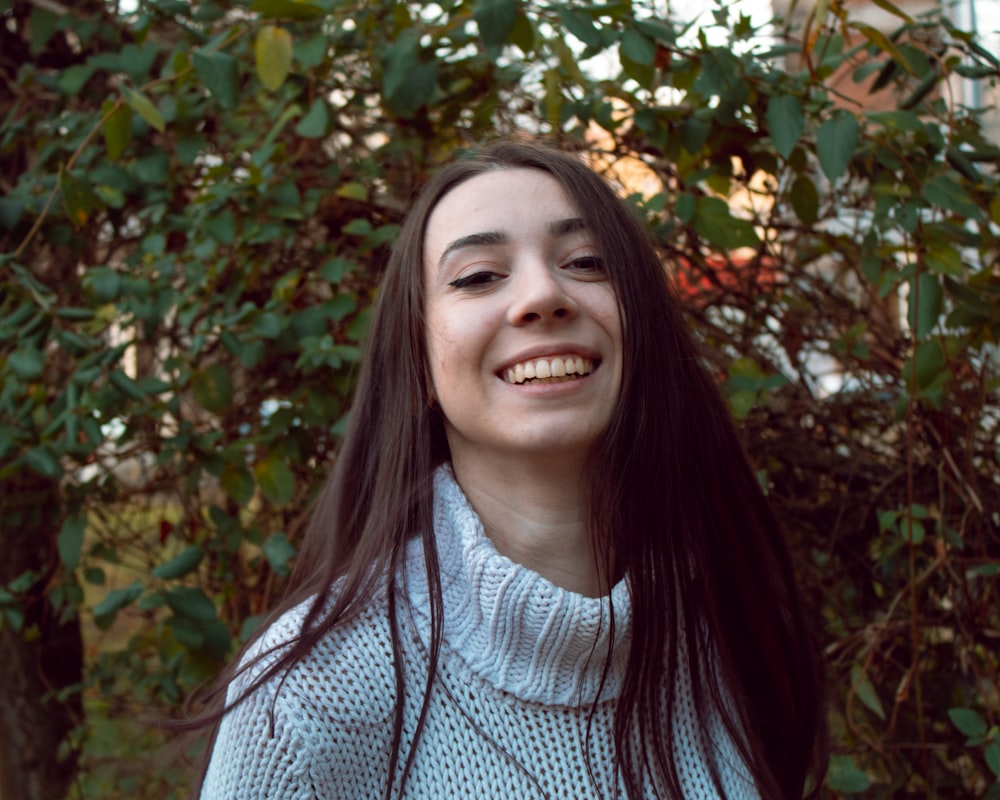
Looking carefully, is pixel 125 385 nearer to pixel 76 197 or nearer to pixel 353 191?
pixel 76 197

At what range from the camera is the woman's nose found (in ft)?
4.30

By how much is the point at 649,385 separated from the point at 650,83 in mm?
687

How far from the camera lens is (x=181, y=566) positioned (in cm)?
184

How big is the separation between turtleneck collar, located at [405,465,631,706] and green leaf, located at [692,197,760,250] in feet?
2.72

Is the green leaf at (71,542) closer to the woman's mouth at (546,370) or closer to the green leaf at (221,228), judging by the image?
the green leaf at (221,228)

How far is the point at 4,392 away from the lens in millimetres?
1988

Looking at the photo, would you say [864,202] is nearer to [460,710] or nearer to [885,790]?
[885,790]

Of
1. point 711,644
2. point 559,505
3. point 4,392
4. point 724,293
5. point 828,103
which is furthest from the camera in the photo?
point 724,293

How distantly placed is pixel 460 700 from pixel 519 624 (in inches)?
4.7

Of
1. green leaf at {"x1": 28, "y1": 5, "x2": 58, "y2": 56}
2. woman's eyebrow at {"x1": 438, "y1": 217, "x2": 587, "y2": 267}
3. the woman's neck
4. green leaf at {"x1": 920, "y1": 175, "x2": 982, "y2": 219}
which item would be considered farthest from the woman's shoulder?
green leaf at {"x1": 28, "y1": 5, "x2": 58, "y2": 56}

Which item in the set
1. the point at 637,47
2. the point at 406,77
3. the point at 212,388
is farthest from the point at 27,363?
the point at 637,47

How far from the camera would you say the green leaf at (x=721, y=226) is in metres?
1.95

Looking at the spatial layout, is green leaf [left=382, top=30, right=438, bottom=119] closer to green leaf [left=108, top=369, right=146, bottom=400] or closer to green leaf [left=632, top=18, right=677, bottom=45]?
green leaf [left=632, top=18, right=677, bottom=45]

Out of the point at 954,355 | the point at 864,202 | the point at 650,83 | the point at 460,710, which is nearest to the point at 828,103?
the point at 650,83
